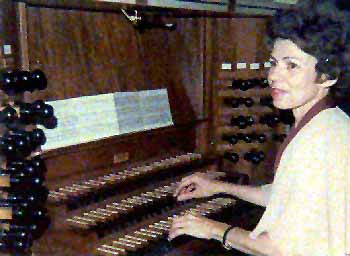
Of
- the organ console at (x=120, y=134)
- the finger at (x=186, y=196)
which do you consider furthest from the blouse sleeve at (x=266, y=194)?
the finger at (x=186, y=196)

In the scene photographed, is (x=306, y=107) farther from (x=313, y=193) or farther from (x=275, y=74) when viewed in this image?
(x=313, y=193)

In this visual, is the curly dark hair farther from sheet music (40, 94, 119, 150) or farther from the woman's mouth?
sheet music (40, 94, 119, 150)

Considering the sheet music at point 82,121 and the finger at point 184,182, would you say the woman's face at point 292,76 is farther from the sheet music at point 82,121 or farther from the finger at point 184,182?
the sheet music at point 82,121

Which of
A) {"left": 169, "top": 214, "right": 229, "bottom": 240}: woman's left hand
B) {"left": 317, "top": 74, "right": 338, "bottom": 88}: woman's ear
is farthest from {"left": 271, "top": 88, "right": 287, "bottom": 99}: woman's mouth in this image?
{"left": 169, "top": 214, "right": 229, "bottom": 240}: woman's left hand

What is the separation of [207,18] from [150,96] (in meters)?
0.52

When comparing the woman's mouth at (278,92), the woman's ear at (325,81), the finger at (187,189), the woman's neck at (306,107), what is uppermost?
the woman's ear at (325,81)

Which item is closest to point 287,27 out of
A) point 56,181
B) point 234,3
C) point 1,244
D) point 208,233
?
point 208,233

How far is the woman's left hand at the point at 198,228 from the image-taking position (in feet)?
5.42

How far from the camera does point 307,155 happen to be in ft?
4.85

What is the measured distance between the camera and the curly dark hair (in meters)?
1.57

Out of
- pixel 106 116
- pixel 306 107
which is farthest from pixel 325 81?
pixel 106 116

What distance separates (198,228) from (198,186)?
0.47 m

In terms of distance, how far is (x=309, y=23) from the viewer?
159 centimetres

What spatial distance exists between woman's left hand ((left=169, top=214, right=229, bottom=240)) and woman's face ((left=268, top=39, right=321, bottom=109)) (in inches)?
16.6
